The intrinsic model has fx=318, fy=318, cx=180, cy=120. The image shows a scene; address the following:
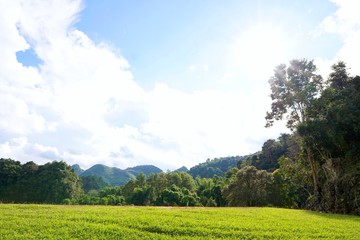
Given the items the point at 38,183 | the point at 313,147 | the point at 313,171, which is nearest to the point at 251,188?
the point at 313,171

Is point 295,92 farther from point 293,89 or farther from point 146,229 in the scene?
point 146,229

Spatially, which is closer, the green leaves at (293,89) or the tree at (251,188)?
the green leaves at (293,89)

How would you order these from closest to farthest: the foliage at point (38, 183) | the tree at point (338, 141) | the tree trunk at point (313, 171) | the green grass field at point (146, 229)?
1. the green grass field at point (146, 229)
2. the tree at point (338, 141)
3. the tree trunk at point (313, 171)
4. the foliage at point (38, 183)

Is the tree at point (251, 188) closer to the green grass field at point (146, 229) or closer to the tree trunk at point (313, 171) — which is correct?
the tree trunk at point (313, 171)

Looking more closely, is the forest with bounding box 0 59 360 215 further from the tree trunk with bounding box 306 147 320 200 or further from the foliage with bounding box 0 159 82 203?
the foliage with bounding box 0 159 82 203

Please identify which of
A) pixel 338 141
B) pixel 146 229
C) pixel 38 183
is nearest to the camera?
pixel 146 229

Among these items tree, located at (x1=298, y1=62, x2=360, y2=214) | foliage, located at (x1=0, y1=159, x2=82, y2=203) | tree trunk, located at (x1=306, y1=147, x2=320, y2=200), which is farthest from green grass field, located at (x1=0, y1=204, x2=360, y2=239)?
foliage, located at (x1=0, y1=159, x2=82, y2=203)

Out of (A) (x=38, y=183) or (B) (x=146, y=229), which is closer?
(B) (x=146, y=229)

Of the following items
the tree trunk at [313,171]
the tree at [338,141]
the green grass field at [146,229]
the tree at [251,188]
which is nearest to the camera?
the green grass field at [146,229]

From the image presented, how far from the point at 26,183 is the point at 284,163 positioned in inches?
2331

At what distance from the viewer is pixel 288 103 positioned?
3522 cm

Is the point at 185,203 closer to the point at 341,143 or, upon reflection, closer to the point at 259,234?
the point at 341,143

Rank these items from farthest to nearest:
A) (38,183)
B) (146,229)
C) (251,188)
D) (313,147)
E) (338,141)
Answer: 1. (38,183)
2. (251,188)
3. (313,147)
4. (338,141)
5. (146,229)

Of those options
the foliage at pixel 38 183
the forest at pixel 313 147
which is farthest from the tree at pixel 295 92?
the foliage at pixel 38 183
